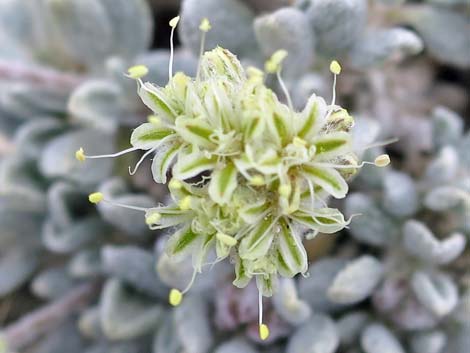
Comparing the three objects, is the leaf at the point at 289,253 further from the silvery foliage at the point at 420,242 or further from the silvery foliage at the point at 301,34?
the silvery foliage at the point at 301,34

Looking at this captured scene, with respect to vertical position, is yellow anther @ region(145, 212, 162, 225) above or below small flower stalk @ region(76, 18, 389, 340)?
below

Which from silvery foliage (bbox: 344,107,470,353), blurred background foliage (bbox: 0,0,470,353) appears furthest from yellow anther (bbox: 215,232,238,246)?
silvery foliage (bbox: 344,107,470,353)

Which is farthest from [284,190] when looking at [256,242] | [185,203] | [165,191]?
[165,191]

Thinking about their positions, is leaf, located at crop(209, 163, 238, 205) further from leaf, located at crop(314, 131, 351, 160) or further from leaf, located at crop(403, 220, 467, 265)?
A: leaf, located at crop(403, 220, 467, 265)

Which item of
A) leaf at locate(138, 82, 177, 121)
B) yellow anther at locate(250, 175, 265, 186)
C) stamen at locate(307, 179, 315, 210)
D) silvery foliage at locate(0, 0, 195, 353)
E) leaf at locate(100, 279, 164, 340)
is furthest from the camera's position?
silvery foliage at locate(0, 0, 195, 353)

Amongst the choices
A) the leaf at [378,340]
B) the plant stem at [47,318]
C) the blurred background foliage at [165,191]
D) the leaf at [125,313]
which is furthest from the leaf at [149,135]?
the plant stem at [47,318]

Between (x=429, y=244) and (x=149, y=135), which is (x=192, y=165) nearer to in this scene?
(x=149, y=135)

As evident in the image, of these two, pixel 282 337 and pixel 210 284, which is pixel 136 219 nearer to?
pixel 210 284

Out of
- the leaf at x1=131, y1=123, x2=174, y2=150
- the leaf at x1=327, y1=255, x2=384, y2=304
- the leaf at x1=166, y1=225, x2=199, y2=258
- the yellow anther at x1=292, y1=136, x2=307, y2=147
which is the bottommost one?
the leaf at x1=327, y1=255, x2=384, y2=304
